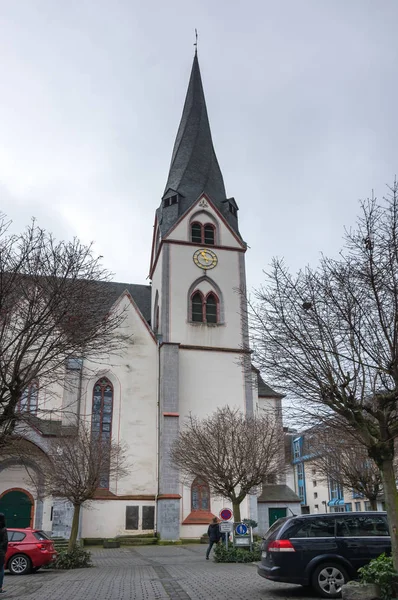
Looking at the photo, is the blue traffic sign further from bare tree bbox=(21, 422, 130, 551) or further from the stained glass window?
the stained glass window

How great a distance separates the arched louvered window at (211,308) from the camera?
1362 inches

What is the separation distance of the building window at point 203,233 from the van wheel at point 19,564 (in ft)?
76.7

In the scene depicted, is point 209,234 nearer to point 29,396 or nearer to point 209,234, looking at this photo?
point 209,234

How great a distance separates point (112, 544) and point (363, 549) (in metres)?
19.0

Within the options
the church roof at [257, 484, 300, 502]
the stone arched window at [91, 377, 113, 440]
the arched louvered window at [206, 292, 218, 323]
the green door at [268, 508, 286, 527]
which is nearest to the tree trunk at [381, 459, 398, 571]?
the stone arched window at [91, 377, 113, 440]

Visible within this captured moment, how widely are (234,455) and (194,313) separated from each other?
14260 mm

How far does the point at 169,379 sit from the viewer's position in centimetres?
3127

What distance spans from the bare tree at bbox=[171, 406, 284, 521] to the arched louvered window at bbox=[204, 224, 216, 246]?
14.8m

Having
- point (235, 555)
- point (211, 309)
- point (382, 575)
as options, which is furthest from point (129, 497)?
point (382, 575)

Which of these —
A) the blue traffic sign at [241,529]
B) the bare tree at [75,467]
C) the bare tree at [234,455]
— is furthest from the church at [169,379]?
the blue traffic sign at [241,529]

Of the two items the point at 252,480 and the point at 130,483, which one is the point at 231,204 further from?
the point at 252,480

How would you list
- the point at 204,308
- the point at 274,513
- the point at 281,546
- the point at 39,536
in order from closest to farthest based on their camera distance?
the point at 281,546 → the point at 39,536 → the point at 274,513 → the point at 204,308

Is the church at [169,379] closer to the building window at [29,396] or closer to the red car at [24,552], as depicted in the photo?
the red car at [24,552]

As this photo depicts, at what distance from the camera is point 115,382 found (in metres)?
32.1
